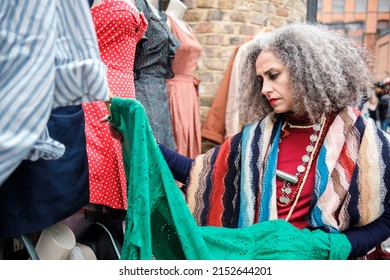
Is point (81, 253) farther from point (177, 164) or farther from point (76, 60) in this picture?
point (76, 60)

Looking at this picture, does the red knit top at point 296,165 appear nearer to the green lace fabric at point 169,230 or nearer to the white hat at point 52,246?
the green lace fabric at point 169,230

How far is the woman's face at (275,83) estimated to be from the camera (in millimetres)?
1733

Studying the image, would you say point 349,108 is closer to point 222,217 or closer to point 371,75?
point 371,75

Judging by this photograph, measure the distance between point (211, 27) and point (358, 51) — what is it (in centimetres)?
214

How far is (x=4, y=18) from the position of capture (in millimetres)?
779

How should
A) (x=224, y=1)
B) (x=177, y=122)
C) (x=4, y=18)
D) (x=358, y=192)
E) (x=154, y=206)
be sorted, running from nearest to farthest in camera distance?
(x=4, y=18)
(x=154, y=206)
(x=358, y=192)
(x=177, y=122)
(x=224, y=1)

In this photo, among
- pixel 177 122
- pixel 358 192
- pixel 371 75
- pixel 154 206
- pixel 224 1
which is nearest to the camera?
pixel 154 206

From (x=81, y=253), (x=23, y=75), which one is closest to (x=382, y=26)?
(x=81, y=253)

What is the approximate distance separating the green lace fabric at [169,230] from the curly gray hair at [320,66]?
0.46 meters

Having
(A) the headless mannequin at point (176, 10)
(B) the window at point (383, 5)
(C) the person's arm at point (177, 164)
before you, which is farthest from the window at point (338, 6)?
(C) the person's arm at point (177, 164)

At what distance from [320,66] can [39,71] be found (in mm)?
1149

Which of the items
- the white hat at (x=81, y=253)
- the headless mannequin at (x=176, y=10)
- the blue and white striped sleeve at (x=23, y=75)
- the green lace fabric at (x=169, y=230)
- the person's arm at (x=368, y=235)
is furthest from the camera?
the headless mannequin at (x=176, y=10)

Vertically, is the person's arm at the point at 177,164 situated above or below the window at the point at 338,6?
below
